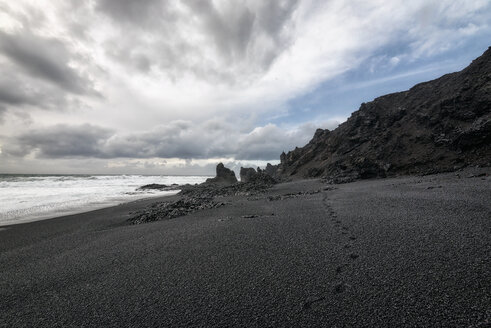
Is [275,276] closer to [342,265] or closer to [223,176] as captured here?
[342,265]

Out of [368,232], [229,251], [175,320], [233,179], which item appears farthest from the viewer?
[233,179]

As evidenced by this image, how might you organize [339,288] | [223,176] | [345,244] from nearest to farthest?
1. [339,288]
2. [345,244]
3. [223,176]

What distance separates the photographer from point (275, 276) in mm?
3793

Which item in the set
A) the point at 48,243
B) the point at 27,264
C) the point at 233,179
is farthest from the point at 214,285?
the point at 233,179

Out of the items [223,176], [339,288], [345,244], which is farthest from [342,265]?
[223,176]

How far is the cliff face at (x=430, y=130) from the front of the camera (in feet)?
54.2

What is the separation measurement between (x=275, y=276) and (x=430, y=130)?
2517 centimetres

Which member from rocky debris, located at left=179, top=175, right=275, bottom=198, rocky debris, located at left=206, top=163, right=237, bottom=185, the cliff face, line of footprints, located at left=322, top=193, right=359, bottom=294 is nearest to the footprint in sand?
line of footprints, located at left=322, top=193, right=359, bottom=294

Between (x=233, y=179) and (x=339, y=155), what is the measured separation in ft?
67.5

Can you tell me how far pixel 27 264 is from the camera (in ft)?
18.3

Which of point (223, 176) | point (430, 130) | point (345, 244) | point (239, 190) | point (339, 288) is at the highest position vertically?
point (430, 130)

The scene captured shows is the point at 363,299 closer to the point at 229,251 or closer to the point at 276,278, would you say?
the point at 276,278

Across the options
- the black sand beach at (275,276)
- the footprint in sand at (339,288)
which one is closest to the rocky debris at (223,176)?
the black sand beach at (275,276)

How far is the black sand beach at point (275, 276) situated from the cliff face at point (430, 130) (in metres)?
13.3
